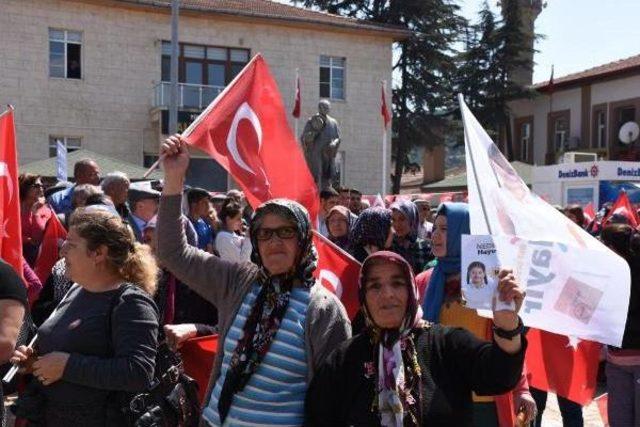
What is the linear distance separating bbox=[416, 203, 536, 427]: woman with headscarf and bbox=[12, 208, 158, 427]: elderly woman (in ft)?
4.47

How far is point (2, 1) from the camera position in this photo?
23578 mm

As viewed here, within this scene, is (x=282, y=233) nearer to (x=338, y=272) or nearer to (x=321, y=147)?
(x=338, y=272)

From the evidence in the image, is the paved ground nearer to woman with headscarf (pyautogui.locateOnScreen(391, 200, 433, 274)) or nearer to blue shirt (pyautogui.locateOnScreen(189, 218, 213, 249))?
woman with headscarf (pyautogui.locateOnScreen(391, 200, 433, 274))

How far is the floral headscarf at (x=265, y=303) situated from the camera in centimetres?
267

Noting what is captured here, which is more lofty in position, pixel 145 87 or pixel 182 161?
pixel 145 87

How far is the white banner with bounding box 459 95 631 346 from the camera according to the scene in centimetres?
288

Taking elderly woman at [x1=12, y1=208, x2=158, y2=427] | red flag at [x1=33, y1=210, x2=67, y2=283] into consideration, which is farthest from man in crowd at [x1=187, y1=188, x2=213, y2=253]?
elderly woman at [x1=12, y1=208, x2=158, y2=427]

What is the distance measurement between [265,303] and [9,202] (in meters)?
2.24

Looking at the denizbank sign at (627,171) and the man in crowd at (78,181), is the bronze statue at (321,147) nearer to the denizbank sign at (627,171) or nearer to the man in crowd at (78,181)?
the man in crowd at (78,181)

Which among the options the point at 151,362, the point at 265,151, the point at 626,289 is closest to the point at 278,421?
the point at 151,362

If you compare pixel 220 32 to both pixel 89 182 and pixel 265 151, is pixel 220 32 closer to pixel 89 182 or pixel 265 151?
pixel 89 182

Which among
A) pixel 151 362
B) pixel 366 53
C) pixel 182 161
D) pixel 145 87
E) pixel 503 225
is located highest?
pixel 366 53

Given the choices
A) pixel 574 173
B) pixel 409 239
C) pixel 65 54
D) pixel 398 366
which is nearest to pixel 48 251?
pixel 409 239

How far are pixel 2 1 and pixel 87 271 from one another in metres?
24.0
